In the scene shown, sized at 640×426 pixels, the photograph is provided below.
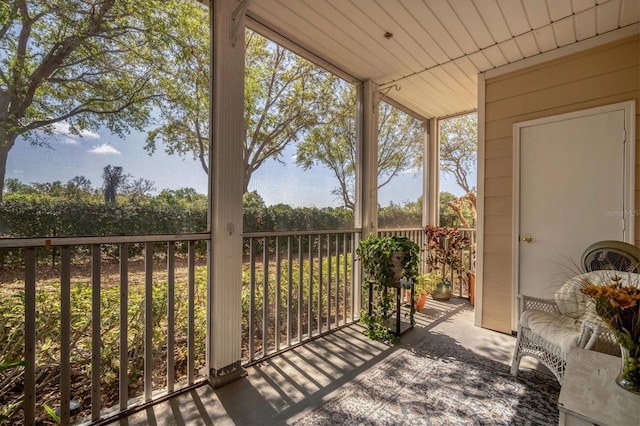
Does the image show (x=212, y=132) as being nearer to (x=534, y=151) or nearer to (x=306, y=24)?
(x=306, y=24)

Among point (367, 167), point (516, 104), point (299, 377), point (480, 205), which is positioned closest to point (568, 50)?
point (516, 104)

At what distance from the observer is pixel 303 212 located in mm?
2729

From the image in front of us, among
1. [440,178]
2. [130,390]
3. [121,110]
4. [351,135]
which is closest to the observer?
[121,110]

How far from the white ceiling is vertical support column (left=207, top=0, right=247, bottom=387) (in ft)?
1.18

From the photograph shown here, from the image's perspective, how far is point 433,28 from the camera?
244 centimetres

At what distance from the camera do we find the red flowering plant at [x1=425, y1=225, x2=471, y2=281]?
414cm

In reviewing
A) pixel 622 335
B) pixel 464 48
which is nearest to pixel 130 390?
pixel 622 335

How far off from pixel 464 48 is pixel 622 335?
2589 millimetres

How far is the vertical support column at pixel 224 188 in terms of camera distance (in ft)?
6.57

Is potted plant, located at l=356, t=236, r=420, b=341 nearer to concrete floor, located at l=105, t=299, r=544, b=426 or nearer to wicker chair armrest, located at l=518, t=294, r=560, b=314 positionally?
concrete floor, located at l=105, t=299, r=544, b=426

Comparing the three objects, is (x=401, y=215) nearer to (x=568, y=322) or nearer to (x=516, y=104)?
(x=516, y=104)

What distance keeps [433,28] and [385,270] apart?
86.0 inches

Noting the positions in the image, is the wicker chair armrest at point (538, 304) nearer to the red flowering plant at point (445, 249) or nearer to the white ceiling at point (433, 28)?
the red flowering plant at point (445, 249)

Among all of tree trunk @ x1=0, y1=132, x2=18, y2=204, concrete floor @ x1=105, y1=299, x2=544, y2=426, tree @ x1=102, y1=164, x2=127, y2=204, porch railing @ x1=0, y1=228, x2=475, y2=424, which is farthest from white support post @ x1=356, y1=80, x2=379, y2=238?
tree trunk @ x1=0, y1=132, x2=18, y2=204
